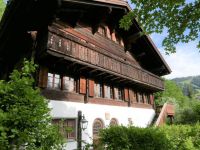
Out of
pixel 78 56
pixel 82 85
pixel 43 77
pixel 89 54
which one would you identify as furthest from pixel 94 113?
pixel 43 77

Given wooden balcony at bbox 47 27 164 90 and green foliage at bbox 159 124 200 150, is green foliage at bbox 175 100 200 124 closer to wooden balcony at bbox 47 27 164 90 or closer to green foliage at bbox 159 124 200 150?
wooden balcony at bbox 47 27 164 90

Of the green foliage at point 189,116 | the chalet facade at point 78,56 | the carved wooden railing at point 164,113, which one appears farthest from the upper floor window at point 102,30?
the green foliage at point 189,116

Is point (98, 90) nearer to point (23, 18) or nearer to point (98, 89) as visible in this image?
point (98, 89)

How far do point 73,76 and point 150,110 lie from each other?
1054 centimetres

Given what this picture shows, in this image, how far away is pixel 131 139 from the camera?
8.24m

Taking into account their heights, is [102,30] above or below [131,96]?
above

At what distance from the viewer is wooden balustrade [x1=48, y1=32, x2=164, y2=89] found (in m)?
9.77

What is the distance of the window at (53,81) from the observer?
35.6 feet

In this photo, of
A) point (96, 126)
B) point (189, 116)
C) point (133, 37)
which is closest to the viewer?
point (96, 126)

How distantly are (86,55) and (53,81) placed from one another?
212 cm

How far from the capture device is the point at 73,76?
480 inches

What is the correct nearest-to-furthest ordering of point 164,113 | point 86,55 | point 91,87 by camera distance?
point 86,55 → point 91,87 → point 164,113

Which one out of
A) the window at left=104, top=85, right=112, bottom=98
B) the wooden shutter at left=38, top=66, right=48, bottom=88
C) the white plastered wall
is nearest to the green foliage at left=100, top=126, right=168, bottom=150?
the white plastered wall

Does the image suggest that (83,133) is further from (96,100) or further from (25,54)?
(25,54)
